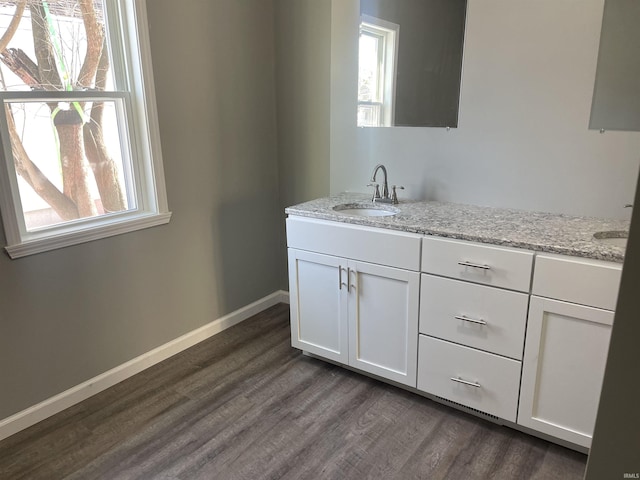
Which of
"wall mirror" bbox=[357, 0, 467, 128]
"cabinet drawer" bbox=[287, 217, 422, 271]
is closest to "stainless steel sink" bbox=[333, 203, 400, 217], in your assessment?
"cabinet drawer" bbox=[287, 217, 422, 271]

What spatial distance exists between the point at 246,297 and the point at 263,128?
3.74ft

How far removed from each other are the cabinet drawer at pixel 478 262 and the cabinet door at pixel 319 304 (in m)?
0.48

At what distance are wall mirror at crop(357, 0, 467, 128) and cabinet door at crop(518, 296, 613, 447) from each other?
1147 millimetres

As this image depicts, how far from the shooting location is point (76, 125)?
2.15 meters

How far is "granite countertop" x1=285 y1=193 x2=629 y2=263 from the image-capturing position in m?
1.71

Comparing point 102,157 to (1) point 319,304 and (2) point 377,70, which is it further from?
(2) point 377,70

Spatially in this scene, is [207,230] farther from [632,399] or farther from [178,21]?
[632,399]

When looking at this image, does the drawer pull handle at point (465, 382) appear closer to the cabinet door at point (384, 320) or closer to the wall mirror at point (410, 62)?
the cabinet door at point (384, 320)

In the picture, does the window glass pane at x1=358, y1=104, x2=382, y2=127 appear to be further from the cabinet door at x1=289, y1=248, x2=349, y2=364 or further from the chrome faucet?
the cabinet door at x1=289, y1=248, x2=349, y2=364

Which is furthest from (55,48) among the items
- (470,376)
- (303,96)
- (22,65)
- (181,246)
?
(470,376)

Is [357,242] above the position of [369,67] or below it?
below

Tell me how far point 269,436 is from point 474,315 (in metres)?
1.03

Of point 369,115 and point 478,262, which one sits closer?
point 478,262

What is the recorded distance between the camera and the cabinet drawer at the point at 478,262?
178 centimetres
